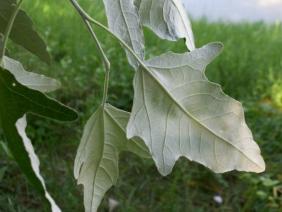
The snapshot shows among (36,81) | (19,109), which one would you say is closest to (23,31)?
(36,81)

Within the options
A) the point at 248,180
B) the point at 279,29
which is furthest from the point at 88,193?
the point at 279,29

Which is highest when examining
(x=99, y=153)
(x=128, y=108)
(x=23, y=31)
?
(x=23, y=31)

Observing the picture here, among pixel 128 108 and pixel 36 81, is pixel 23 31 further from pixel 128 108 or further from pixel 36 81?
pixel 128 108

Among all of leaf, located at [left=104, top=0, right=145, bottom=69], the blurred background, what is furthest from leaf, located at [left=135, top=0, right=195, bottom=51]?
the blurred background

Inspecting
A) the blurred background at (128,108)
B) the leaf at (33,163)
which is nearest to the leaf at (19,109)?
the leaf at (33,163)

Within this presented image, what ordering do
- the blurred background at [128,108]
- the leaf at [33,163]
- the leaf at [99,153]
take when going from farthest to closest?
the blurred background at [128,108] → the leaf at [99,153] → the leaf at [33,163]

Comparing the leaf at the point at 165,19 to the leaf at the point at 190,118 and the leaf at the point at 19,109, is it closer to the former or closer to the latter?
the leaf at the point at 190,118

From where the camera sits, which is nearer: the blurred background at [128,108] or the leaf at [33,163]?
the leaf at [33,163]
